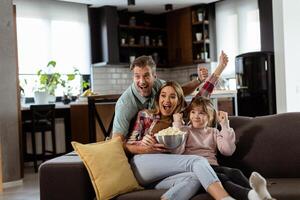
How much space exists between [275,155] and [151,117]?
810 millimetres

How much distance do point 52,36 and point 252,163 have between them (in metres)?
5.36

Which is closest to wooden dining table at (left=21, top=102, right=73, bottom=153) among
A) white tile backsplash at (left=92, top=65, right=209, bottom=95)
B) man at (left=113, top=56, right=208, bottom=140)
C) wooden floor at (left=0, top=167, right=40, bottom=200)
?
white tile backsplash at (left=92, top=65, right=209, bottom=95)

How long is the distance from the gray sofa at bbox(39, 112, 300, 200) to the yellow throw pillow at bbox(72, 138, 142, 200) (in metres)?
0.05

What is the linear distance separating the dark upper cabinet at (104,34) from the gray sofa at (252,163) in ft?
16.7

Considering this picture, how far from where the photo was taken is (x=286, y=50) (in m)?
5.04

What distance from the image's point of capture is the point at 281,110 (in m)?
5.10

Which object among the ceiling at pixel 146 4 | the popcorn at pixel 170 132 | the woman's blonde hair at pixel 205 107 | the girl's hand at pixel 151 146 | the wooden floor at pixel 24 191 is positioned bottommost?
the wooden floor at pixel 24 191

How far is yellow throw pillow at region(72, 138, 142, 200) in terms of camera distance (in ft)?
7.97

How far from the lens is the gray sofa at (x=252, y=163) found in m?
2.48

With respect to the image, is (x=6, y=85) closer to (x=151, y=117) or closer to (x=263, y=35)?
(x=151, y=117)

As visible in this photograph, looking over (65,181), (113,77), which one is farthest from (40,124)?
(65,181)

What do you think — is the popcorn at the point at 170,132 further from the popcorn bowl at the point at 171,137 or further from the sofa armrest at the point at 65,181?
the sofa armrest at the point at 65,181

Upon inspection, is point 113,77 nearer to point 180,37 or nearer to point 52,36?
point 52,36

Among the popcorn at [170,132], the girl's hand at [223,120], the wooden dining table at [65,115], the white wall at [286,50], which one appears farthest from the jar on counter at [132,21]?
the popcorn at [170,132]
